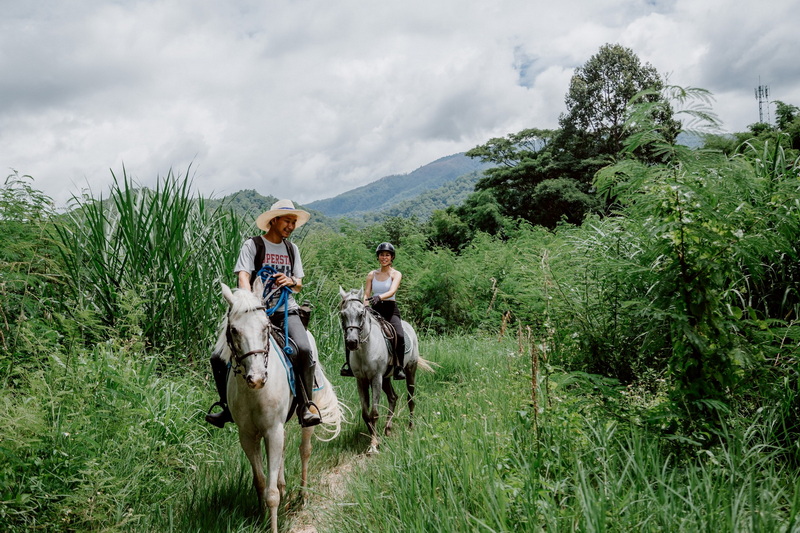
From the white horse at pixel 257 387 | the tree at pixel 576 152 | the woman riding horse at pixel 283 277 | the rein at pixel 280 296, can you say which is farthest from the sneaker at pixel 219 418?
the tree at pixel 576 152

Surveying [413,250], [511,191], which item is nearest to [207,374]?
[413,250]

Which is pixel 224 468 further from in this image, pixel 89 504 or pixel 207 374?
pixel 207 374

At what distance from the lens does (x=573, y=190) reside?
26406 mm

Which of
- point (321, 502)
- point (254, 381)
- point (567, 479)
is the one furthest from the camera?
point (321, 502)

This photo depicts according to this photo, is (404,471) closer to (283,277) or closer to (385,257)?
(283,277)

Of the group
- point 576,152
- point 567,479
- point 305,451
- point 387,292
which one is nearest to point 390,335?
point 387,292

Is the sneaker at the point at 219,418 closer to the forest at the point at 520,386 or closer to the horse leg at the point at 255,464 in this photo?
the horse leg at the point at 255,464

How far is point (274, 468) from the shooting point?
369 cm

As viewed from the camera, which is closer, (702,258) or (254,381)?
(702,258)

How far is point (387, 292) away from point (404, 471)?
321cm

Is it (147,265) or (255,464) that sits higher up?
(147,265)

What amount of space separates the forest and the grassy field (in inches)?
0.8

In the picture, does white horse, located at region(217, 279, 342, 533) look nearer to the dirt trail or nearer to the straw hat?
the dirt trail

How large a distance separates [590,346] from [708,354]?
2.33 metres
